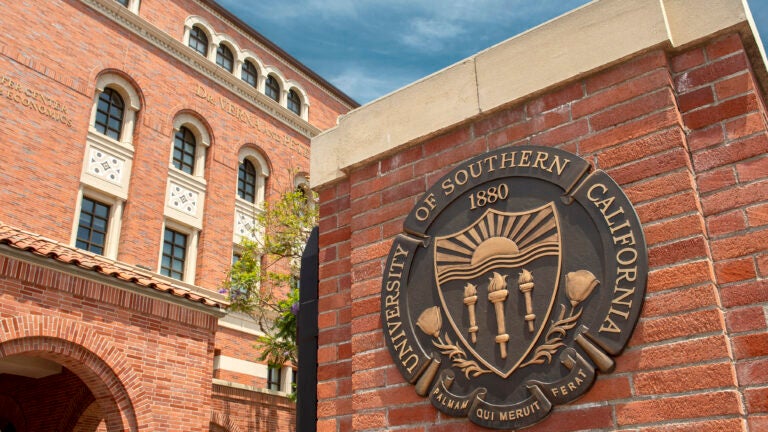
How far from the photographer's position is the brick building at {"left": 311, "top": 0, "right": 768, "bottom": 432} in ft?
7.06

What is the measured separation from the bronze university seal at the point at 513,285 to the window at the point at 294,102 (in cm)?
2298

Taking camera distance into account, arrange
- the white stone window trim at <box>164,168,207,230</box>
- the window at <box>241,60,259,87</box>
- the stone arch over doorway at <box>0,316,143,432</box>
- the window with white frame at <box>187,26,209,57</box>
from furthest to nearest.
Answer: the window at <box>241,60,259,87</box> → the window with white frame at <box>187,26,209,57</box> → the white stone window trim at <box>164,168,207,230</box> → the stone arch over doorway at <box>0,316,143,432</box>

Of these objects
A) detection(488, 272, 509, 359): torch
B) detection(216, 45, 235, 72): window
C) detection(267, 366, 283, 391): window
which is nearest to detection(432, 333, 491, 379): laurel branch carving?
detection(488, 272, 509, 359): torch

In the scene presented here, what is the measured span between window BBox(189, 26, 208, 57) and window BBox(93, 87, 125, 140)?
388 cm

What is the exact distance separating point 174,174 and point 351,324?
17.3 metres

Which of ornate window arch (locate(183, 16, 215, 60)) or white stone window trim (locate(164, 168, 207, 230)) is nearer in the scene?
white stone window trim (locate(164, 168, 207, 230))

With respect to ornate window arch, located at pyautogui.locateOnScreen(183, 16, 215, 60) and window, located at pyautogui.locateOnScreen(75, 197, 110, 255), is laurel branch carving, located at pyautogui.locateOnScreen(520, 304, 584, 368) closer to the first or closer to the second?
window, located at pyautogui.locateOnScreen(75, 197, 110, 255)

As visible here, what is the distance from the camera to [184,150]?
791 inches

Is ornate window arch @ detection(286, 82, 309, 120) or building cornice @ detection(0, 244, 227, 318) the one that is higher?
ornate window arch @ detection(286, 82, 309, 120)

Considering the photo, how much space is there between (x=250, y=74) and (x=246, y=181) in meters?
4.49

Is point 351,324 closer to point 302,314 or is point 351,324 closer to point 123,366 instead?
point 302,314

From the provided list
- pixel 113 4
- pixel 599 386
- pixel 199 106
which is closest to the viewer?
pixel 599 386

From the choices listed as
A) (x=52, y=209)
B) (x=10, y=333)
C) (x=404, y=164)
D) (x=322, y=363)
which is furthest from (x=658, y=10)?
(x=52, y=209)

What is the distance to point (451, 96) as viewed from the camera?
122 inches
